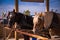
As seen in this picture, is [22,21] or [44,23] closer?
[44,23]

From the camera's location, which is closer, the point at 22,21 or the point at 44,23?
the point at 44,23

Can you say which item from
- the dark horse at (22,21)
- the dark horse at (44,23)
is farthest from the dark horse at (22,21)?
the dark horse at (44,23)

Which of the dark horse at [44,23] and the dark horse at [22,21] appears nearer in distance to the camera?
the dark horse at [44,23]

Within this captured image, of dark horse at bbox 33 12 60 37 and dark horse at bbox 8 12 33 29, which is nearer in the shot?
dark horse at bbox 33 12 60 37

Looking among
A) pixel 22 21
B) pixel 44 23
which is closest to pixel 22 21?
pixel 22 21

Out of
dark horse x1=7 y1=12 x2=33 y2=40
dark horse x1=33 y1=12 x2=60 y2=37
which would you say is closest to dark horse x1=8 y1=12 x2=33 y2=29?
dark horse x1=7 y1=12 x2=33 y2=40

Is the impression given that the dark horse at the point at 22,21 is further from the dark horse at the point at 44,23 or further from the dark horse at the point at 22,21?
the dark horse at the point at 44,23

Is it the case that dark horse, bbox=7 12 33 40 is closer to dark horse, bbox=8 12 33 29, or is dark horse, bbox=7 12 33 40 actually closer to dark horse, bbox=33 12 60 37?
dark horse, bbox=8 12 33 29

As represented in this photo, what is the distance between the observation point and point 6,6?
5.93 m

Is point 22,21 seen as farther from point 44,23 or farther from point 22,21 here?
point 44,23

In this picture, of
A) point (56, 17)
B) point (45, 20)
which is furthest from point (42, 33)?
point (56, 17)

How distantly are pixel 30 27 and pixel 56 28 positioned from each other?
0.80 meters

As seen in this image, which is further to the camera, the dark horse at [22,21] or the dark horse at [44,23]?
the dark horse at [22,21]

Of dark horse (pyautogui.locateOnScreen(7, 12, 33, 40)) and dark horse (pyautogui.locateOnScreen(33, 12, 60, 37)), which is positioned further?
dark horse (pyautogui.locateOnScreen(7, 12, 33, 40))
